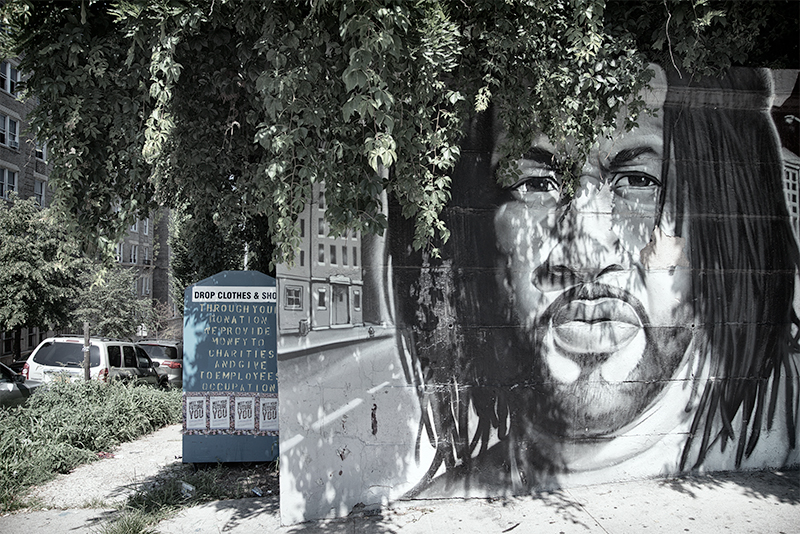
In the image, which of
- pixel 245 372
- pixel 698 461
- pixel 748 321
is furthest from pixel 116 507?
pixel 748 321

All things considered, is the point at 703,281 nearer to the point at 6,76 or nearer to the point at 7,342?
the point at 6,76

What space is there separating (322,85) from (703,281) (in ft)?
14.0

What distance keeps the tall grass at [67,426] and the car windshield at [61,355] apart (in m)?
4.06

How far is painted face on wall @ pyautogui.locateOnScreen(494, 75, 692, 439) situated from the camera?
5.30 meters

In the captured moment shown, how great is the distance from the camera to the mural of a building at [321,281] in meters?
4.96

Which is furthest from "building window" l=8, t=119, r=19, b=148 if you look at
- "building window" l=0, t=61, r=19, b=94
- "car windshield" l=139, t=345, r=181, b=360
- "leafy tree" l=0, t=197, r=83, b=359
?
"car windshield" l=139, t=345, r=181, b=360

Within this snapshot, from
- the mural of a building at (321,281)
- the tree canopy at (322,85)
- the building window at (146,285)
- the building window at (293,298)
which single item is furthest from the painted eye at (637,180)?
the building window at (146,285)

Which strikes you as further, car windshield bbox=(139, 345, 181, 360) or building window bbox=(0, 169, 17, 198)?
building window bbox=(0, 169, 17, 198)

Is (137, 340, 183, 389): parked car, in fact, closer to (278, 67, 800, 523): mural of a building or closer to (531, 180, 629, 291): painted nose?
(278, 67, 800, 523): mural of a building

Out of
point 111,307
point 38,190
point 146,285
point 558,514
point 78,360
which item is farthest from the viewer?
point 146,285

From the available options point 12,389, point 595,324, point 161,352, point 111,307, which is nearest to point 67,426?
point 12,389

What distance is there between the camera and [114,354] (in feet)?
45.1

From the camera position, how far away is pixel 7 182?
2456 cm

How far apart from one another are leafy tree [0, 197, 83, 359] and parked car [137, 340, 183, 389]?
13.0 ft
